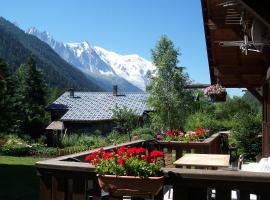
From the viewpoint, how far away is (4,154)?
27.4 meters

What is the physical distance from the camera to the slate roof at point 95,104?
1628 inches

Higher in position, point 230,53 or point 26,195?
point 230,53

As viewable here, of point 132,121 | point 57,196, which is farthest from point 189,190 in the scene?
point 132,121

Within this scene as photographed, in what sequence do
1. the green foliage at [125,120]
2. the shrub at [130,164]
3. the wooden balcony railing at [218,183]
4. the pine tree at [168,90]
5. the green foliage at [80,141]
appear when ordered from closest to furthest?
1. the wooden balcony railing at [218,183]
2. the shrub at [130,164]
3. the green foliage at [80,141]
4. the green foliage at [125,120]
5. the pine tree at [168,90]

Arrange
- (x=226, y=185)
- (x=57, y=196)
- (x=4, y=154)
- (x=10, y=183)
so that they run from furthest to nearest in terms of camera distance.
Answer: (x=4, y=154)
(x=10, y=183)
(x=57, y=196)
(x=226, y=185)

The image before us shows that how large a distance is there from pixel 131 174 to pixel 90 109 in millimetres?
39186

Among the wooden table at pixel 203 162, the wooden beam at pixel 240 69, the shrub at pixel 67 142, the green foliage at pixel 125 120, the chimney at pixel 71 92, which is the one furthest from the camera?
the chimney at pixel 71 92

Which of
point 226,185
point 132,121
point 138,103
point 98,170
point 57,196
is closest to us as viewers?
point 226,185

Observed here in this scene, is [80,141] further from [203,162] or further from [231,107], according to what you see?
[231,107]

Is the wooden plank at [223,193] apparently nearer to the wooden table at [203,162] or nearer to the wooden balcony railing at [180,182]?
the wooden balcony railing at [180,182]

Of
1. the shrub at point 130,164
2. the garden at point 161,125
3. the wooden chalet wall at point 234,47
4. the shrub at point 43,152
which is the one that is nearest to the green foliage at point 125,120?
the garden at point 161,125

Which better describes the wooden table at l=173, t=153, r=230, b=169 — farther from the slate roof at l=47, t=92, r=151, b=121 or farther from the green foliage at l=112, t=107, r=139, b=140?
Result: the slate roof at l=47, t=92, r=151, b=121

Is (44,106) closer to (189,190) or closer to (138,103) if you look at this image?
(138,103)

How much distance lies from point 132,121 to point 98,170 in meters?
31.6
